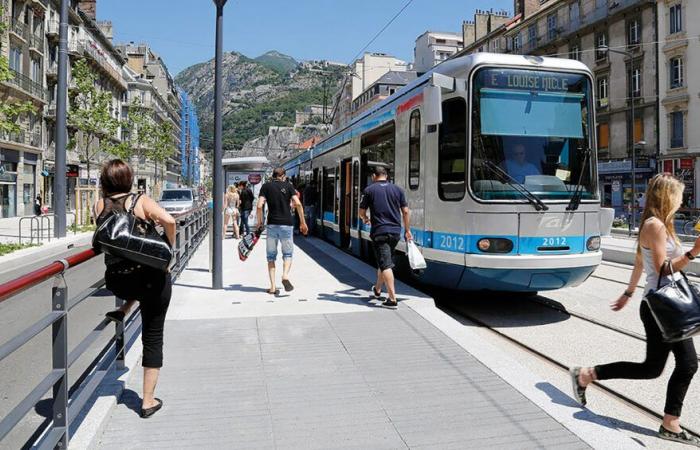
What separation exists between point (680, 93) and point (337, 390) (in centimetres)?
3842

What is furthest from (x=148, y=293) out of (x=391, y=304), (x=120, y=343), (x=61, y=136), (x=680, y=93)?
(x=680, y=93)

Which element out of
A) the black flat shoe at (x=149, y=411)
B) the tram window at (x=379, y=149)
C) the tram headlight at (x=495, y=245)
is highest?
the tram window at (x=379, y=149)

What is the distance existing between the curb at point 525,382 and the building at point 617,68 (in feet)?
110

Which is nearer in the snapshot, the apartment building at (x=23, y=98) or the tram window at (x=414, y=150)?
the tram window at (x=414, y=150)

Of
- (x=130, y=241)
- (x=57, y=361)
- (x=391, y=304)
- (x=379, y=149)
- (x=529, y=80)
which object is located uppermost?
(x=529, y=80)

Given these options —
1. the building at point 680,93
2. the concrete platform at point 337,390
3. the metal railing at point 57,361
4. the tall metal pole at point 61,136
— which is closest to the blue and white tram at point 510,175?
the concrete platform at point 337,390

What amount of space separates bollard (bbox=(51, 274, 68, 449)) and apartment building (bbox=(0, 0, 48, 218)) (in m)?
37.9

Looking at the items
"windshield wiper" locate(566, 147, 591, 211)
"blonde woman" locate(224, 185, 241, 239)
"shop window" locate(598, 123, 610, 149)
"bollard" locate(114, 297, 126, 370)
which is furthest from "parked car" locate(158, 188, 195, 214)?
"shop window" locate(598, 123, 610, 149)

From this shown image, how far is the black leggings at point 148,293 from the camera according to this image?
3.57 m

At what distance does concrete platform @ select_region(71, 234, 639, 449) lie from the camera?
3525 mm

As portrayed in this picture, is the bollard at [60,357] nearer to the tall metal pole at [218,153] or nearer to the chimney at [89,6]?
the tall metal pole at [218,153]

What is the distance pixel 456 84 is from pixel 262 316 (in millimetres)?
3565

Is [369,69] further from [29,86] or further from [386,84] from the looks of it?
[29,86]

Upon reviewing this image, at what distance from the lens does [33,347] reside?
6090 mm
